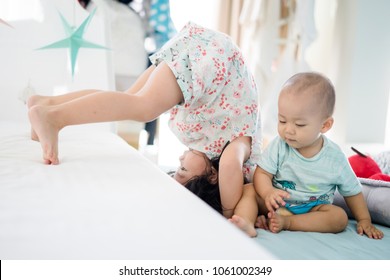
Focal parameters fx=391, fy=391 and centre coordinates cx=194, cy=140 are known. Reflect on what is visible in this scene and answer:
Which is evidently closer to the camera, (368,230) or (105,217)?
(105,217)

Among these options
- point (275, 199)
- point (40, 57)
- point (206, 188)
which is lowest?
point (206, 188)

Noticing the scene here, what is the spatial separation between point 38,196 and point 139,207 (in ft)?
0.52

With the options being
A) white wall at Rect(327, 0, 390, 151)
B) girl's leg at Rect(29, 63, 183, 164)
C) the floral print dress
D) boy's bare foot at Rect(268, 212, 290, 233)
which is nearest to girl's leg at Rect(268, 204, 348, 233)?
boy's bare foot at Rect(268, 212, 290, 233)

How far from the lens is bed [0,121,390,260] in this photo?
41 centimetres

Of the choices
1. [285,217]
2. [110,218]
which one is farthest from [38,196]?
[285,217]

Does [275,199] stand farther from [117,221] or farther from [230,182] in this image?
[117,221]

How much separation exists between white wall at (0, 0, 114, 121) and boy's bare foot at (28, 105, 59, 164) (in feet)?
2.71

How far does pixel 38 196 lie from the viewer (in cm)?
58

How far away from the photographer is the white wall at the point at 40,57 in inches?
64.4

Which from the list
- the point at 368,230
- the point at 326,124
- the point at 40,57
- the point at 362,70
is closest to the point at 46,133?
the point at 326,124

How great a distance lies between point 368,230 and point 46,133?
0.76 meters

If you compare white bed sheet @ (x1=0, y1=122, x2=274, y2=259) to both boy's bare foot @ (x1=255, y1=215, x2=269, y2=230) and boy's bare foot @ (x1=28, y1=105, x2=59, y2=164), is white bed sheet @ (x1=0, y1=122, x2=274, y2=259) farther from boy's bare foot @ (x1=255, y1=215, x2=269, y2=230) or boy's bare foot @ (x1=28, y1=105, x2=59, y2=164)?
boy's bare foot @ (x1=255, y1=215, x2=269, y2=230)

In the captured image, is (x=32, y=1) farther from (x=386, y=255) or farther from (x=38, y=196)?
(x=386, y=255)

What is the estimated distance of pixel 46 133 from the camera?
2.84 feet
